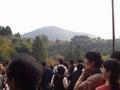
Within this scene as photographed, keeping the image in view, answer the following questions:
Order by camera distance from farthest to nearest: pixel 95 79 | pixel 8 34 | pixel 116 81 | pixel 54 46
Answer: pixel 54 46, pixel 8 34, pixel 95 79, pixel 116 81

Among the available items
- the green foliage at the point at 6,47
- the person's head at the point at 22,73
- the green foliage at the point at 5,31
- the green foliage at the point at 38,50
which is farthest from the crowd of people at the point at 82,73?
the green foliage at the point at 5,31

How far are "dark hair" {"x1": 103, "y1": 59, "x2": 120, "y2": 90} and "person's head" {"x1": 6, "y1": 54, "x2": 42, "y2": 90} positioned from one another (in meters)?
2.24

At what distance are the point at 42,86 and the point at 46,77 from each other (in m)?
0.38

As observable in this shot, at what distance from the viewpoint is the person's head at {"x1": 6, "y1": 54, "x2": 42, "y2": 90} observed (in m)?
3.26

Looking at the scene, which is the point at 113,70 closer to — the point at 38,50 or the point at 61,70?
the point at 61,70

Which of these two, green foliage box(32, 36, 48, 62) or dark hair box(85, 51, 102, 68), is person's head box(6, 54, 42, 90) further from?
green foliage box(32, 36, 48, 62)

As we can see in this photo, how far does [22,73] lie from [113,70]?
2.47 metres

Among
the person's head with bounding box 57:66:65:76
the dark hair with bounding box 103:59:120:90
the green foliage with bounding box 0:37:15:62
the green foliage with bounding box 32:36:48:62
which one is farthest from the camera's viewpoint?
the green foliage with bounding box 32:36:48:62

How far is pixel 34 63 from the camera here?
334 cm

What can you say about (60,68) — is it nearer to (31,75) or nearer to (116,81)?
(116,81)

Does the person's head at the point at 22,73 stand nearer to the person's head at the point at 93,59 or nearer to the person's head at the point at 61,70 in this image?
the person's head at the point at 93,59

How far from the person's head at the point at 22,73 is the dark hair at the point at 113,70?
2.24 metres

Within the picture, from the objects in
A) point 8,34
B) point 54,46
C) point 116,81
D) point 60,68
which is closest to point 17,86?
point 116,81

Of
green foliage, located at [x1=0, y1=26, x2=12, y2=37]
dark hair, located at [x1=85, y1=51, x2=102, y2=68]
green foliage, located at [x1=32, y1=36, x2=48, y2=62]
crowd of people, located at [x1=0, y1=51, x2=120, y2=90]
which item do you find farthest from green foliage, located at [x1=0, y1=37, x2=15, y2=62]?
dark hair, located at [x1=85, y1=51, x2=102, y2=68]
